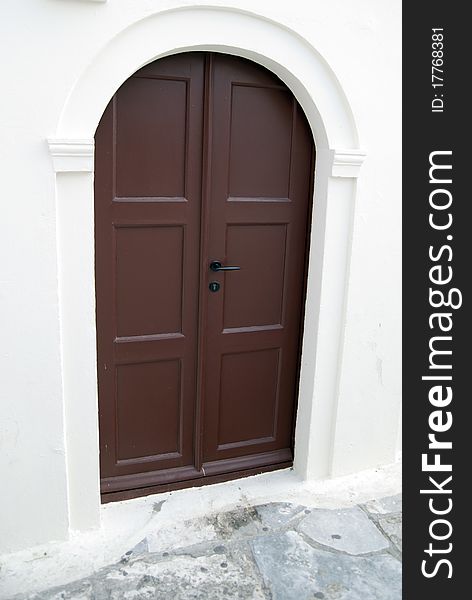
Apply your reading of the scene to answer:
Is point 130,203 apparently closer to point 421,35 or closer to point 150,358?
point 150,358

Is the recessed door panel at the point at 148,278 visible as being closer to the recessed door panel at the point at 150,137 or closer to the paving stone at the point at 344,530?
the recessed door panel at the point at 150,137

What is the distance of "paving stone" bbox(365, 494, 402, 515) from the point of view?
11.7 feet

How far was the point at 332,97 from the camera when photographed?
321cm

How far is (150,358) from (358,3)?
88.6 inches

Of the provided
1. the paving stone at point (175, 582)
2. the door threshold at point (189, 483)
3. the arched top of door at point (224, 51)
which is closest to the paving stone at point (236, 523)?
the paving stone at point (175, 582)

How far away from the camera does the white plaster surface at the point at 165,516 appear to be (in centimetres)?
300

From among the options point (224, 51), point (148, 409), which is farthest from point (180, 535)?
point (224, 51)

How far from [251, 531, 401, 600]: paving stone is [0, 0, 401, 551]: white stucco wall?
669 mm

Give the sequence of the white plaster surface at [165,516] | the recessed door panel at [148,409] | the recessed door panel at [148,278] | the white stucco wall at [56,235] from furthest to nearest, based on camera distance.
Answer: the recessed door panel at [148,409] < the recessed door panel at [148,278] < the white plaster surface at [165,516] < the white stucco wall at [56,235]

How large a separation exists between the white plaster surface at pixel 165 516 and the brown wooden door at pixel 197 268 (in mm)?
122

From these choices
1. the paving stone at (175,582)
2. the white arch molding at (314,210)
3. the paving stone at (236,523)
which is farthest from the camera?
the paving stone at (236,523)

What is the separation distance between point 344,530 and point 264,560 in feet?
1.78

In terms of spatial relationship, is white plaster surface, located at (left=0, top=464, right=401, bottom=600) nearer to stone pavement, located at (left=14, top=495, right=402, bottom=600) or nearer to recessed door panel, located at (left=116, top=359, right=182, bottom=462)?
stone pavement, located at (left=14, top=495, right=402, bottom=600)

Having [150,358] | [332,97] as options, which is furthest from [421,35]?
[150,358]
